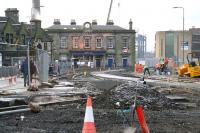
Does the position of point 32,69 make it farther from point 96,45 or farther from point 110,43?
point 110,43

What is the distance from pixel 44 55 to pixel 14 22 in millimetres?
40758

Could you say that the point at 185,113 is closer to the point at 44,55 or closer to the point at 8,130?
the point at 8,130

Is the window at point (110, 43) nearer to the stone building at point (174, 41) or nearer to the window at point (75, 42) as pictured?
the window at point (75, 42)

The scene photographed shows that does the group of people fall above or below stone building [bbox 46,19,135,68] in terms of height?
below

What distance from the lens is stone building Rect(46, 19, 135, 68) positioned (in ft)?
311

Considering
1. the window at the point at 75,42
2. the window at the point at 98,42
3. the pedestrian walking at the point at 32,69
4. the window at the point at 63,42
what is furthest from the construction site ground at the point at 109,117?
the window at the point at 98,42

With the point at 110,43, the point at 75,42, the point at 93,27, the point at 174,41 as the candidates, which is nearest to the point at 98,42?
the point at 110,43

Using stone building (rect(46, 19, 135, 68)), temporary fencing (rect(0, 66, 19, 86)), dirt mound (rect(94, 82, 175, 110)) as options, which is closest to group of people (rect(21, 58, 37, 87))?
temporary fencing (rect(0, 66, 19, 86))

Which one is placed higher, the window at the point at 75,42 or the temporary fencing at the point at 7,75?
the window at the point at 75,42

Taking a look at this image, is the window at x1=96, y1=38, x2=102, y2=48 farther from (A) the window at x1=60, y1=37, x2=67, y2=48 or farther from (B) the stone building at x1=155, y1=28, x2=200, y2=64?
(B) the stone building at x1=155, y1=28, x2=200, y2=64

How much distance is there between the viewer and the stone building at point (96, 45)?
94688 millimetres

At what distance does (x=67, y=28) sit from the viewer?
96438mm

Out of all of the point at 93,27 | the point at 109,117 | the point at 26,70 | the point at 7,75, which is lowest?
the point at 109,117

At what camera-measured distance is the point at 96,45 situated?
95875 mm
